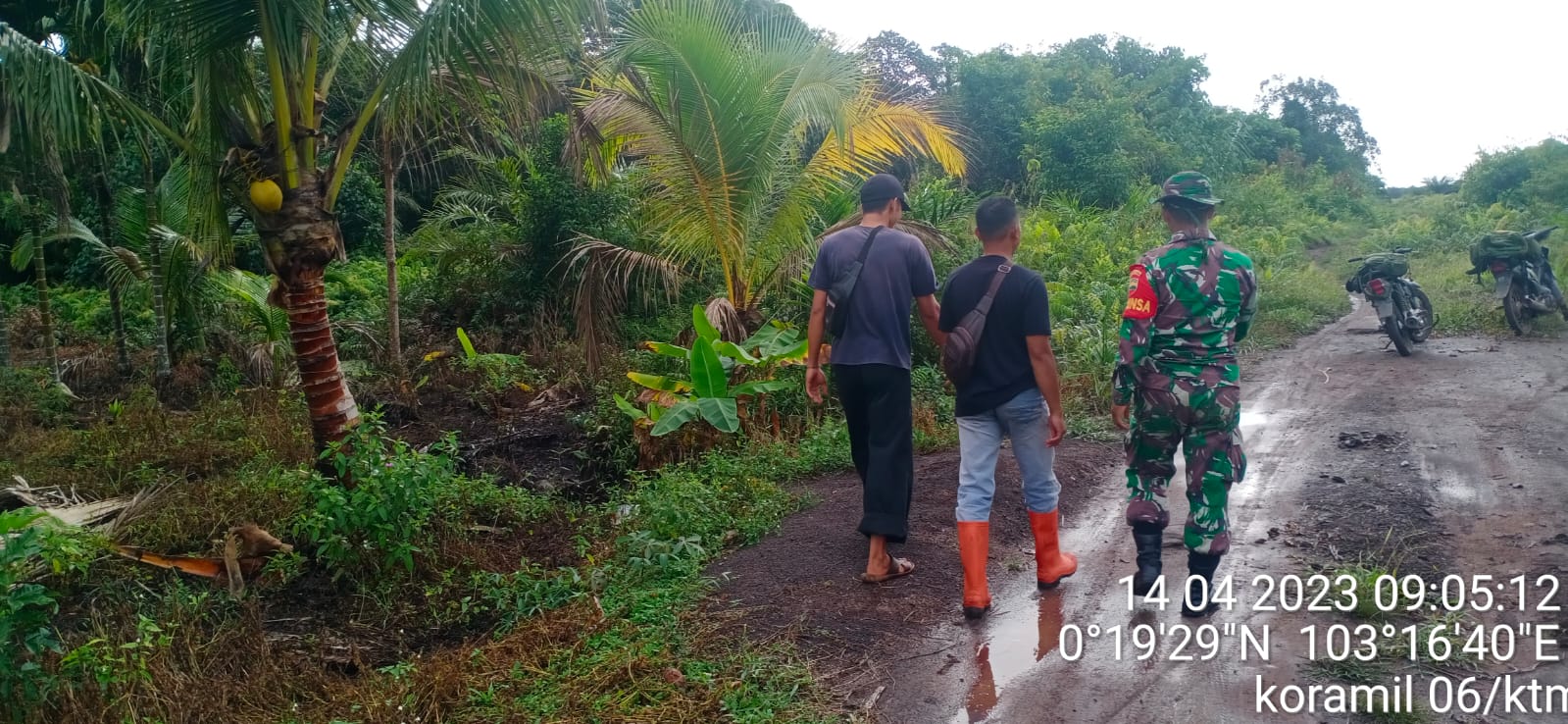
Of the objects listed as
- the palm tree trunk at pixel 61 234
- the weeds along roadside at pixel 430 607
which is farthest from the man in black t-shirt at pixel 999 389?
the palm tree trunk at pixel 61 234

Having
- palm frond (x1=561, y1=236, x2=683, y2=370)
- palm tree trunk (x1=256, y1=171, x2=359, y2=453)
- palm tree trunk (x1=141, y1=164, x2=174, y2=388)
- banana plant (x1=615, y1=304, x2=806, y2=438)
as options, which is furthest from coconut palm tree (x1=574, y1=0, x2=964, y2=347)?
palm tree trunk (x1=141, y1=164, x2=174, y2=388)

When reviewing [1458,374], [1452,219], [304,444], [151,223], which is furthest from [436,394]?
[1452,219]

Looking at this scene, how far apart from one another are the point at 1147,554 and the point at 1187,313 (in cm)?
99

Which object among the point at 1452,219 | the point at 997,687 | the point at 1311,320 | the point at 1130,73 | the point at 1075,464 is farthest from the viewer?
the point at 1130,73

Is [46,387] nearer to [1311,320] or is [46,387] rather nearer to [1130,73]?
[1311,320]

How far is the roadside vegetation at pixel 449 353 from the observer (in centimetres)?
410

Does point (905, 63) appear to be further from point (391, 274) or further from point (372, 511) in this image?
point (372, 511)

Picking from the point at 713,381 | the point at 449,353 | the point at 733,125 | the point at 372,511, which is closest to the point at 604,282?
the point at 733,125

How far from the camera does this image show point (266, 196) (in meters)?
5.64

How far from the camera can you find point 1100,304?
10.1m

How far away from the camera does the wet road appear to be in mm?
3449

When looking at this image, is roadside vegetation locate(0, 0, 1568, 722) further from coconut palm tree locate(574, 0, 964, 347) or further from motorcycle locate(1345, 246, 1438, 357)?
motorcycle locate(1345, 246, 1438, 357)

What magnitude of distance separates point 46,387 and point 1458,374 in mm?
12840

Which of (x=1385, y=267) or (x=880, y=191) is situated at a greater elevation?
(x=880, y=191)
